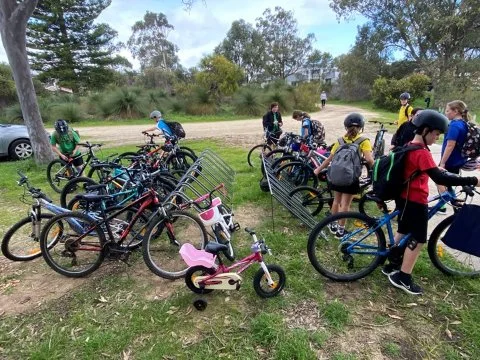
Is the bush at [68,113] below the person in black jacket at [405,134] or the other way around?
the other way around

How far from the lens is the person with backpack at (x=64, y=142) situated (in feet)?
19.2

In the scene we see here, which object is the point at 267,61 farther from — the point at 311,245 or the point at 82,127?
the point at 311,245

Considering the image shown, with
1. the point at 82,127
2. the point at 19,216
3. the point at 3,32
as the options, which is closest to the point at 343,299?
the point at 19,216

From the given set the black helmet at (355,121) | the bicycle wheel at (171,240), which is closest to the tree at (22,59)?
the bicycle wheel at (171,240)

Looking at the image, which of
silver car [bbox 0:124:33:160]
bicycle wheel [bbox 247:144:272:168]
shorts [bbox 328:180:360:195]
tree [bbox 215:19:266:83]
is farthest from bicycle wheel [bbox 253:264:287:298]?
tree [bbox 215:19:266:83]

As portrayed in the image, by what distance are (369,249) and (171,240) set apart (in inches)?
87.8

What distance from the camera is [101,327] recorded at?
2619mm

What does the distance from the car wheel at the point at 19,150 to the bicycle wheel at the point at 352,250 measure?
30.4 ft

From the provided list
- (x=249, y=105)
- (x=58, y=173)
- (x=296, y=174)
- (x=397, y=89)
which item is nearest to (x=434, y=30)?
(x=397, y=89)

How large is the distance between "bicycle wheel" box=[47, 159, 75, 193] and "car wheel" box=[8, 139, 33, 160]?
345 cm

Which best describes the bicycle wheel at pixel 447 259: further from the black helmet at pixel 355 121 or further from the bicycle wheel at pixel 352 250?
the black helmet at pixel 355 121

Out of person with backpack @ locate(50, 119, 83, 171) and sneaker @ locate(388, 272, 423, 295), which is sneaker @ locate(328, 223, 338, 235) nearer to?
sneaker @ locate(388, 272, 423, 295)

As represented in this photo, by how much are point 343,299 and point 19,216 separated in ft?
16.9

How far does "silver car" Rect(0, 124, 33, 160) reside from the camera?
28.4 ft
